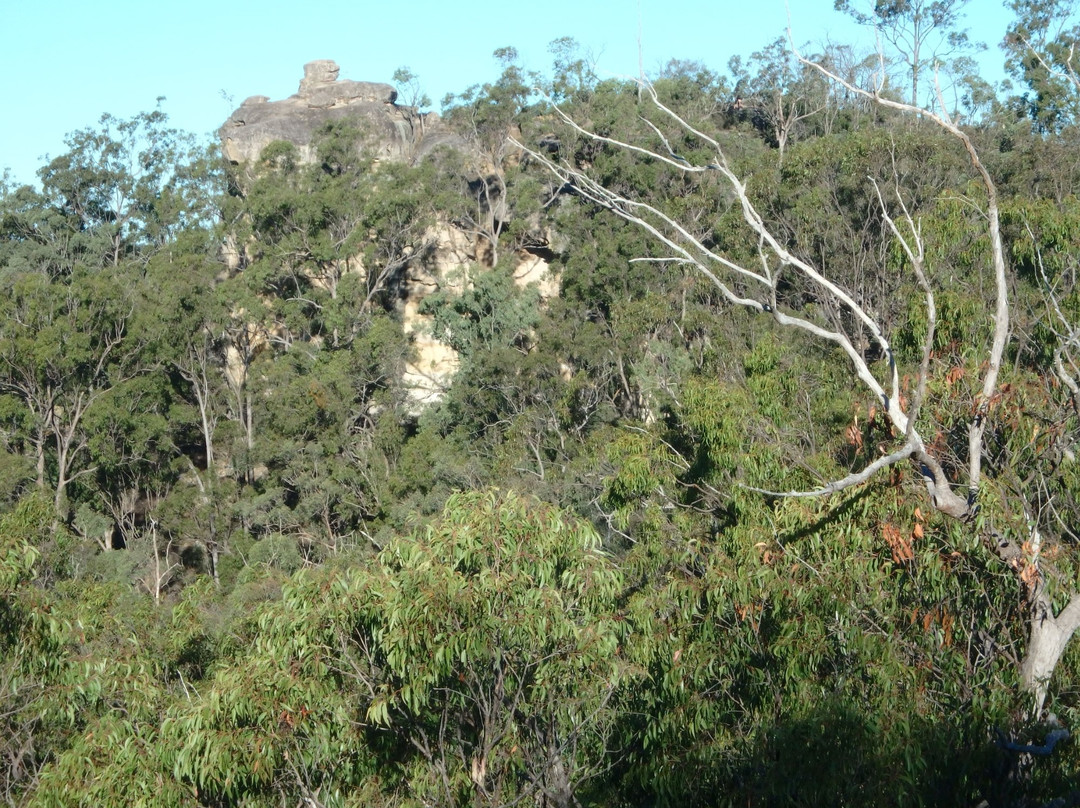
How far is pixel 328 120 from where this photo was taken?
104 ft

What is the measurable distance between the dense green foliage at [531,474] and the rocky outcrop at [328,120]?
133cm

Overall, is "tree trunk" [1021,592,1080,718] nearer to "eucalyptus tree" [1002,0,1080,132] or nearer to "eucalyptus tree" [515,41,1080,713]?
"eucalyptus tree" [515,41,1080,713]

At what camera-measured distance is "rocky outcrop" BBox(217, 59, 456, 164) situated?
1321 inches

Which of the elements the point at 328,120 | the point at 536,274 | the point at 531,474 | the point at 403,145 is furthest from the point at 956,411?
the point at 403,145

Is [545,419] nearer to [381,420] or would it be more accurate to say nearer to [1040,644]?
[381,420]

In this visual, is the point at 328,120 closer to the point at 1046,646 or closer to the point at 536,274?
the point at 536,274

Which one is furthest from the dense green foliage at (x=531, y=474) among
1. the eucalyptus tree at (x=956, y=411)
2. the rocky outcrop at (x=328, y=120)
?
the rocky outcrop at (x=328, y=120)

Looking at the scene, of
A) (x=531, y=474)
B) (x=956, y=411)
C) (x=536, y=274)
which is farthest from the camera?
(x=536, y=274)

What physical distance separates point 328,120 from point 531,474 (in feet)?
48.4

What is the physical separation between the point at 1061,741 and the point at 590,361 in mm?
19098

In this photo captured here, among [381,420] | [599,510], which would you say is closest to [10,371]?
[381,420]

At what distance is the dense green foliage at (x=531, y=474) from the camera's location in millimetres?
5965

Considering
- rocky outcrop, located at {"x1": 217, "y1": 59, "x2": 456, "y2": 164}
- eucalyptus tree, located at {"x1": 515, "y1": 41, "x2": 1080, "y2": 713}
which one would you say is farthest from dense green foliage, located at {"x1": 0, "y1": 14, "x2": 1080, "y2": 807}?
rocky outcrop, located at {"x1": 217, "y1": 59, "x2": 456, "y2": 164}

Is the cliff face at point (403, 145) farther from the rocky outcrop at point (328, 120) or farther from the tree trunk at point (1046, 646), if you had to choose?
the tree trunk at point (1046, 646)
